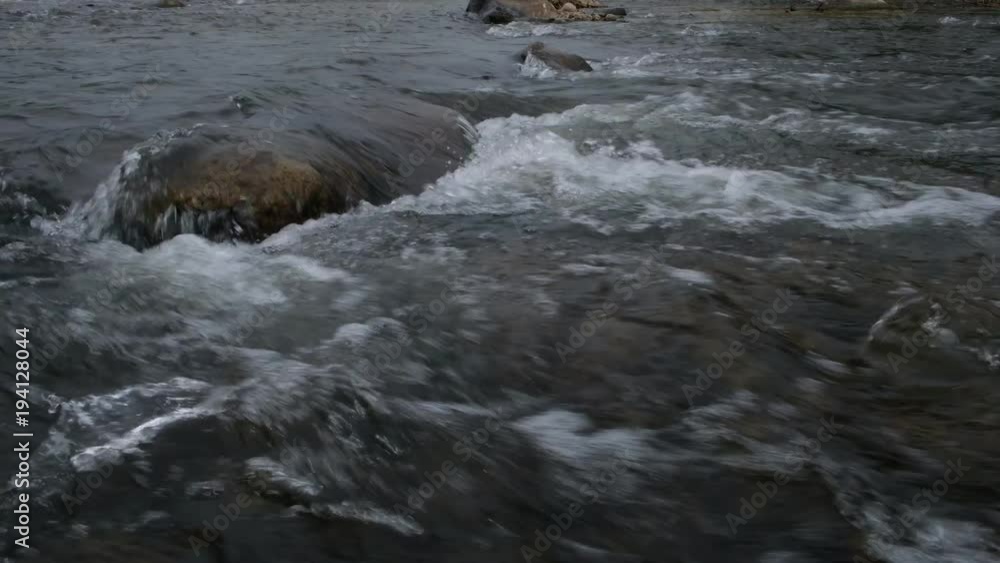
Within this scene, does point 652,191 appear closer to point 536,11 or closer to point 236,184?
point 236,184

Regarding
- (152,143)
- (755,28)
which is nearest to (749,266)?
(152,143)

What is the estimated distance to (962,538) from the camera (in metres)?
2.67

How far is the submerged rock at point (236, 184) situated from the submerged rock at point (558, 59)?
525 centimetres

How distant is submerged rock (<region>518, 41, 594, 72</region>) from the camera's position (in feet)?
36.4

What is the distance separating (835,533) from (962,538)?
398 millimetres

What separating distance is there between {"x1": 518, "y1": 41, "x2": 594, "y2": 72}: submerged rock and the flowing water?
3241 millimetres

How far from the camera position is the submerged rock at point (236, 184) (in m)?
5.16

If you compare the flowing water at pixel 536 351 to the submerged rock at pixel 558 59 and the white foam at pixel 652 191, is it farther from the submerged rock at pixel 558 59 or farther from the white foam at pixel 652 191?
the submerged rock at pixel 558 59

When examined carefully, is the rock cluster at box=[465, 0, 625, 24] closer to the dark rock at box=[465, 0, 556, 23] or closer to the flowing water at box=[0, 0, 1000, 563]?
the dark rock at box=[465, 0, 556, 23]

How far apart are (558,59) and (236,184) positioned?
22.7 ft

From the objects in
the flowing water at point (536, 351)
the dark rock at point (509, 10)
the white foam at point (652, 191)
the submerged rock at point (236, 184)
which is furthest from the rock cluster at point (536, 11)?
the submerged rock at point (236, 184)

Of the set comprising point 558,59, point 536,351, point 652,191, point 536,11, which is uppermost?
point 536,11

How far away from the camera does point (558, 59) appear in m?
11.2

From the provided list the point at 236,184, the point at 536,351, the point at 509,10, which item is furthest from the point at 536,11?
the point at 536,351
